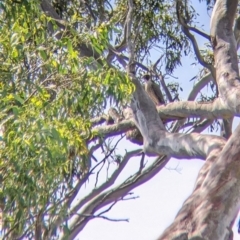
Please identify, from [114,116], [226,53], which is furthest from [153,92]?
[226,53]

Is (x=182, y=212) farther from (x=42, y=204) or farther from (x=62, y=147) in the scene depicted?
(x=42, y=204)

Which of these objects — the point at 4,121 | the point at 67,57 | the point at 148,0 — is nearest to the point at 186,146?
the point at 67,57

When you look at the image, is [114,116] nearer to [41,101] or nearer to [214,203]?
[41,101]

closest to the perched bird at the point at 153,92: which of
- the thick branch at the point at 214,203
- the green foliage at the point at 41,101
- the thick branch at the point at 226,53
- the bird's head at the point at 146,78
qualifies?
the bird's head at the point at 146,78

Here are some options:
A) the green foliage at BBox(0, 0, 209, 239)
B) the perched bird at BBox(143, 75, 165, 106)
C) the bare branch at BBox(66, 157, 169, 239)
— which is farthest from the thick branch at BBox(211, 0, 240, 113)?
the bare branch at BBox(66, 157, 169, 239)

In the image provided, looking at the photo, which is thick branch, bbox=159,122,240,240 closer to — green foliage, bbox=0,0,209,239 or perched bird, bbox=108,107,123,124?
green foliage, bbox=0,0,209,239

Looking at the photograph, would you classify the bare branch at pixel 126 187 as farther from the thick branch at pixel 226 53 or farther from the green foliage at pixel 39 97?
the green foliage at pixel 39 97

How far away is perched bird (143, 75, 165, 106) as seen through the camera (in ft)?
19.3

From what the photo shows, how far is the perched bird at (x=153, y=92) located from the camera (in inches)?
231

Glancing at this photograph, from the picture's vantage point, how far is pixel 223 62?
4.68m

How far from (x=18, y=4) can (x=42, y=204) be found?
1268mm

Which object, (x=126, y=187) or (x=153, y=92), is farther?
(x=126, y=187)

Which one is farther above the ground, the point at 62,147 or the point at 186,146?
the point at 186,146

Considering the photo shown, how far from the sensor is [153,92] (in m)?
5.98
